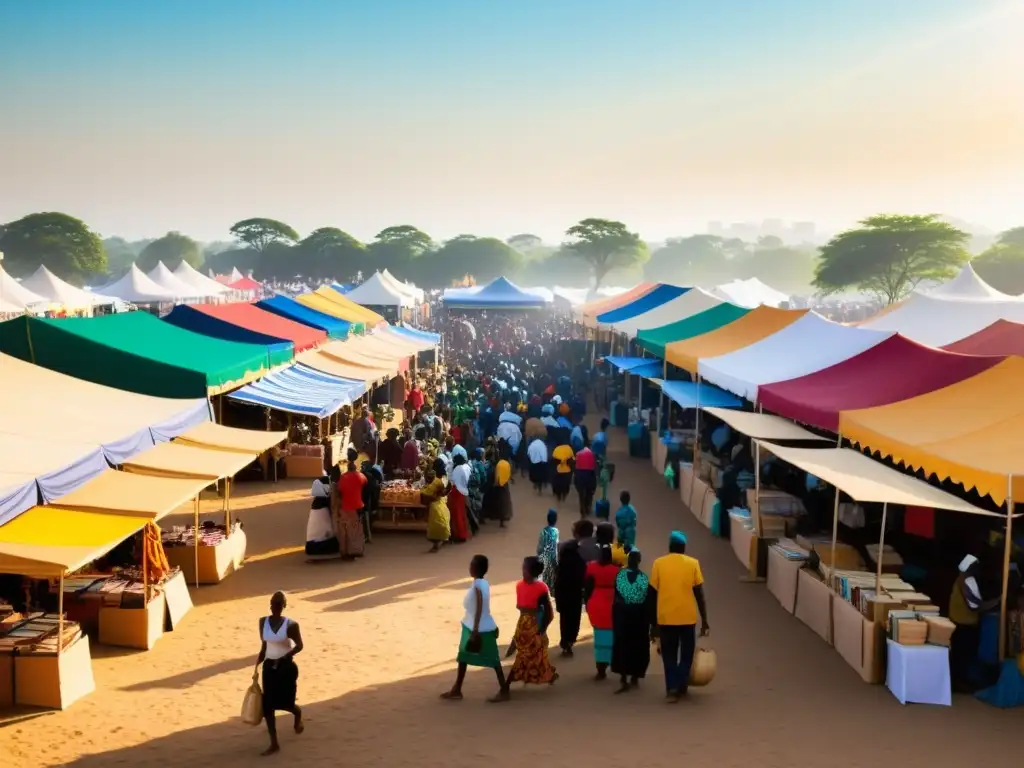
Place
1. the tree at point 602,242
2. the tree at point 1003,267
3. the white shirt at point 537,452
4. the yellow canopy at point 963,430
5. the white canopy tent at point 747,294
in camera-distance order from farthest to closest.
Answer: the tree at point 602,242, the tree at point 1003,267, the white canopy tent at point 747,294, the white shirt at point 537,452, the yellow canopy at point 963,430

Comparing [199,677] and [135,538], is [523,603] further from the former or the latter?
[135,538]

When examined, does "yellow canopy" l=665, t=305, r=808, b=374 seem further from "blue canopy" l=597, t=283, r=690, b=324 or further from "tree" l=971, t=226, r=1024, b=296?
"tree" l=971, t=226, r=1024, b=296

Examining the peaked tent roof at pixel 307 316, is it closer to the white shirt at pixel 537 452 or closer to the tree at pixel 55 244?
the white shirt at pixel 537 452

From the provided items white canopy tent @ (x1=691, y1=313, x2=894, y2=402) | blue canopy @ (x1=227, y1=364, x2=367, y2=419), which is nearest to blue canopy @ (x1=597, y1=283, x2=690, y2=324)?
white canopy tent @ (x1=691, y1=313, x2=894, y2=402)

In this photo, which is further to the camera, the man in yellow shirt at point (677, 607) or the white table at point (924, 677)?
the white table at point (924, 677)

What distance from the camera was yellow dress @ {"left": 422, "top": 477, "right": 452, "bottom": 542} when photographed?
11266 millimetres

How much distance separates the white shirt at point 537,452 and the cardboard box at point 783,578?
5299mm

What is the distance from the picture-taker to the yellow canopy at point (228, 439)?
33.5ft

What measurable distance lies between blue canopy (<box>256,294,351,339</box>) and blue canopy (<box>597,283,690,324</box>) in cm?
750

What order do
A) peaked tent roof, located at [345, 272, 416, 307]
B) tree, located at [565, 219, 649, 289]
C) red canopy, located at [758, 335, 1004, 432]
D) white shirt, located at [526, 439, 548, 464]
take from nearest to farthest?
1. red canopy, located at [758, 335, 1004, 432]
2. white shirt, located at [526, 439, 548, 464]
3. peaked tent roof, located at [345, 272, 416, 307]
4. tree, located at [565, 219, 649, 289]

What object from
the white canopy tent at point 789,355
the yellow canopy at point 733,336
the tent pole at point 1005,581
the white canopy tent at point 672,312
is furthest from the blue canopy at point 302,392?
the tent pole at point 1005,581

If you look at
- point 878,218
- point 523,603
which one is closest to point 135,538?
point 523,603

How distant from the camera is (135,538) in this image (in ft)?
30.3

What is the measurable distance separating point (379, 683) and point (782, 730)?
3013 millimetres
